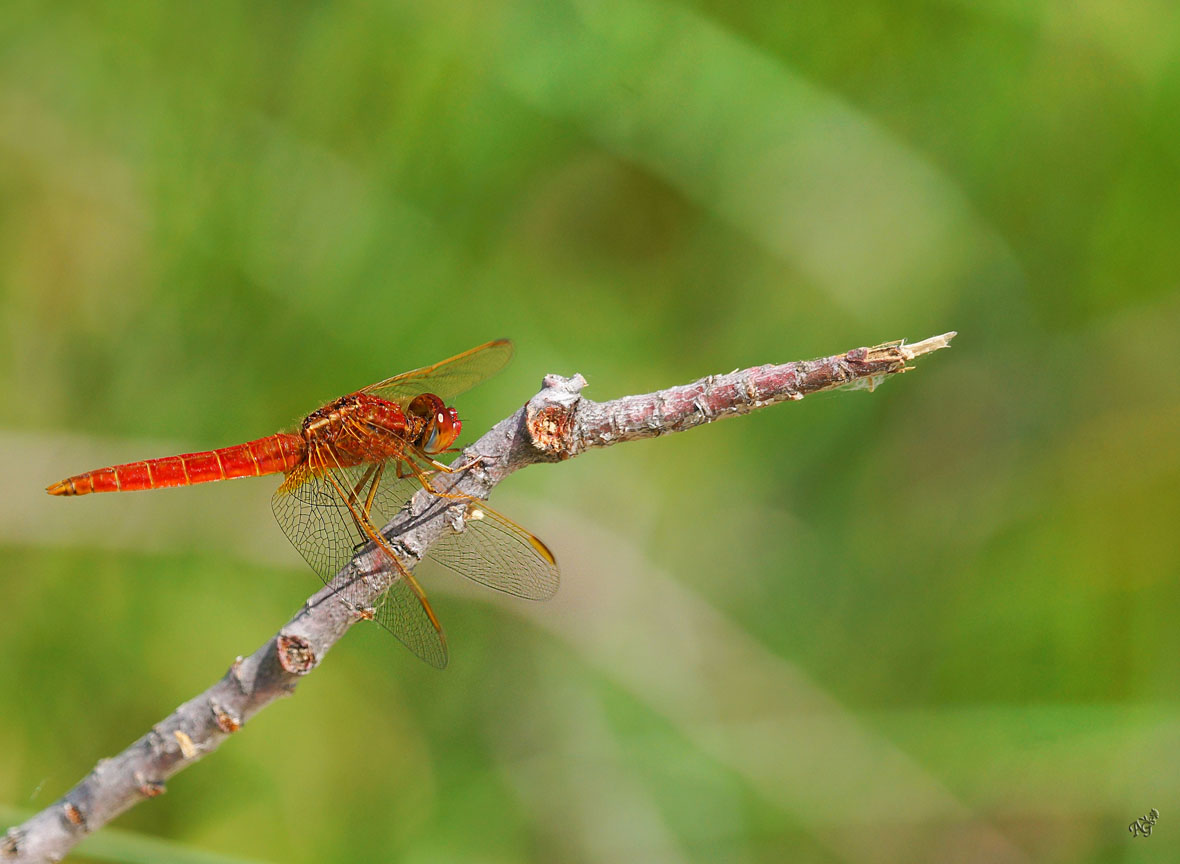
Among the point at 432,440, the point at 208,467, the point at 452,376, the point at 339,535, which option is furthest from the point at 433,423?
the point at 208,467

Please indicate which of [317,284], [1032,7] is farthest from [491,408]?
[1032,7]

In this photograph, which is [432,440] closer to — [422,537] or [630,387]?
[422,537]

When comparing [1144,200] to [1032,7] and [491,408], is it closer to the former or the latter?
[1032,7]

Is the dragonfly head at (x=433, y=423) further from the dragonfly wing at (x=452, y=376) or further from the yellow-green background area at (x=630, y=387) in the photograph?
the yellow-green background area at (x=630, y=387)
